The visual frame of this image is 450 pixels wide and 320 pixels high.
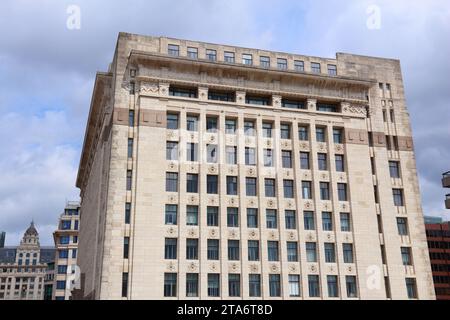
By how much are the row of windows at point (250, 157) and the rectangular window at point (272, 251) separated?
7.79 metres

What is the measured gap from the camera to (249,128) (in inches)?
2015

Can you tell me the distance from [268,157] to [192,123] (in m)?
8.38

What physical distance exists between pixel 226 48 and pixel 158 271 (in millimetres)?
24919

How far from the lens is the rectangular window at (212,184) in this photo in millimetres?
47938

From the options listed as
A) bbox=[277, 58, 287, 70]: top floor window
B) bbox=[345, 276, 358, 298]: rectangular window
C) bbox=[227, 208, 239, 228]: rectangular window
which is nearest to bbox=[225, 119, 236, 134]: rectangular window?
bbox=[227, 208, 239, 228]: rectangular window

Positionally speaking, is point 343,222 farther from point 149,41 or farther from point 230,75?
point 149,41

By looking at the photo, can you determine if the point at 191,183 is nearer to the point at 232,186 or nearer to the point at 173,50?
the point at 232,186

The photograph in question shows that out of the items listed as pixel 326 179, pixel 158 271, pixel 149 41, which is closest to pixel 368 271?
pixel 326 179

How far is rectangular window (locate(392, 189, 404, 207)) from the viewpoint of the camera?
52.8 metres

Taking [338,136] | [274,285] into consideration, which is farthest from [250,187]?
[338,136]

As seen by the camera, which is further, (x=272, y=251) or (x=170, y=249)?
(x=272, y=251)

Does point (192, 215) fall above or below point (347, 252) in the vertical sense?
above

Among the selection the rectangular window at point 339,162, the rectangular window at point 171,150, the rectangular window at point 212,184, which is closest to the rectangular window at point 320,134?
the rectangular window at point 339,162

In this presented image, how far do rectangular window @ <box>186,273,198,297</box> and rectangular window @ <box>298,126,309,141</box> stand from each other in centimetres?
1826
